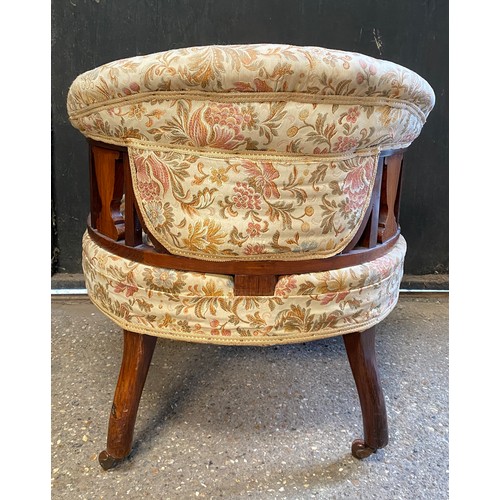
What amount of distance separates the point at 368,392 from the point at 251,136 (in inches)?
23.2

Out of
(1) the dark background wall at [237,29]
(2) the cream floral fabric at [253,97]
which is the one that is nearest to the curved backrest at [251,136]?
(2) the cream floral fabric at [253,97]

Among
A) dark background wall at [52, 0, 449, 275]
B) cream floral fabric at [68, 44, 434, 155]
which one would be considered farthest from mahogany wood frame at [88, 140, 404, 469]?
dark background wall at [52, 0, 449, 275]

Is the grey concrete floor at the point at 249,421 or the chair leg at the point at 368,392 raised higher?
the chair leg at the point at 368,392

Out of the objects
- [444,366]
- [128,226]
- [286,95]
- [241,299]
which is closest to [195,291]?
[241,299]

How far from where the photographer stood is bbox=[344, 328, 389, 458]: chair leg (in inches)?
37.4

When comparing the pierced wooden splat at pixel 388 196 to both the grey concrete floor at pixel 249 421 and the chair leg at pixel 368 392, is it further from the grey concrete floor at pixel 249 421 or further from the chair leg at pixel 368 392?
the grey concrete floor at pixel 249 421

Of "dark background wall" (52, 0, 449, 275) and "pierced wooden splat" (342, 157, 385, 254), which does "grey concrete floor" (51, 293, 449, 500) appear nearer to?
"pierced wooden splat" (342, 157, 385, 254)

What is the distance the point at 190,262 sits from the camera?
82 centimetres

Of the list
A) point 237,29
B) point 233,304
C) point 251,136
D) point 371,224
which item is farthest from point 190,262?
point 237,29

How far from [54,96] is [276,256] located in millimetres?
1191

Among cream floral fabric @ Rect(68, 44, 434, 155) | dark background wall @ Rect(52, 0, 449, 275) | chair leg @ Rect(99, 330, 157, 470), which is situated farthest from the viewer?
dark background wall @ Rect(52, 0, 449, 275)

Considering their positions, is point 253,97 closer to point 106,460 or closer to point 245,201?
point 245,201

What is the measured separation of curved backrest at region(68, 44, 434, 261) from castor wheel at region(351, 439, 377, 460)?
45 centimetres

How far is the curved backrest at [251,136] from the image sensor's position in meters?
0.69
